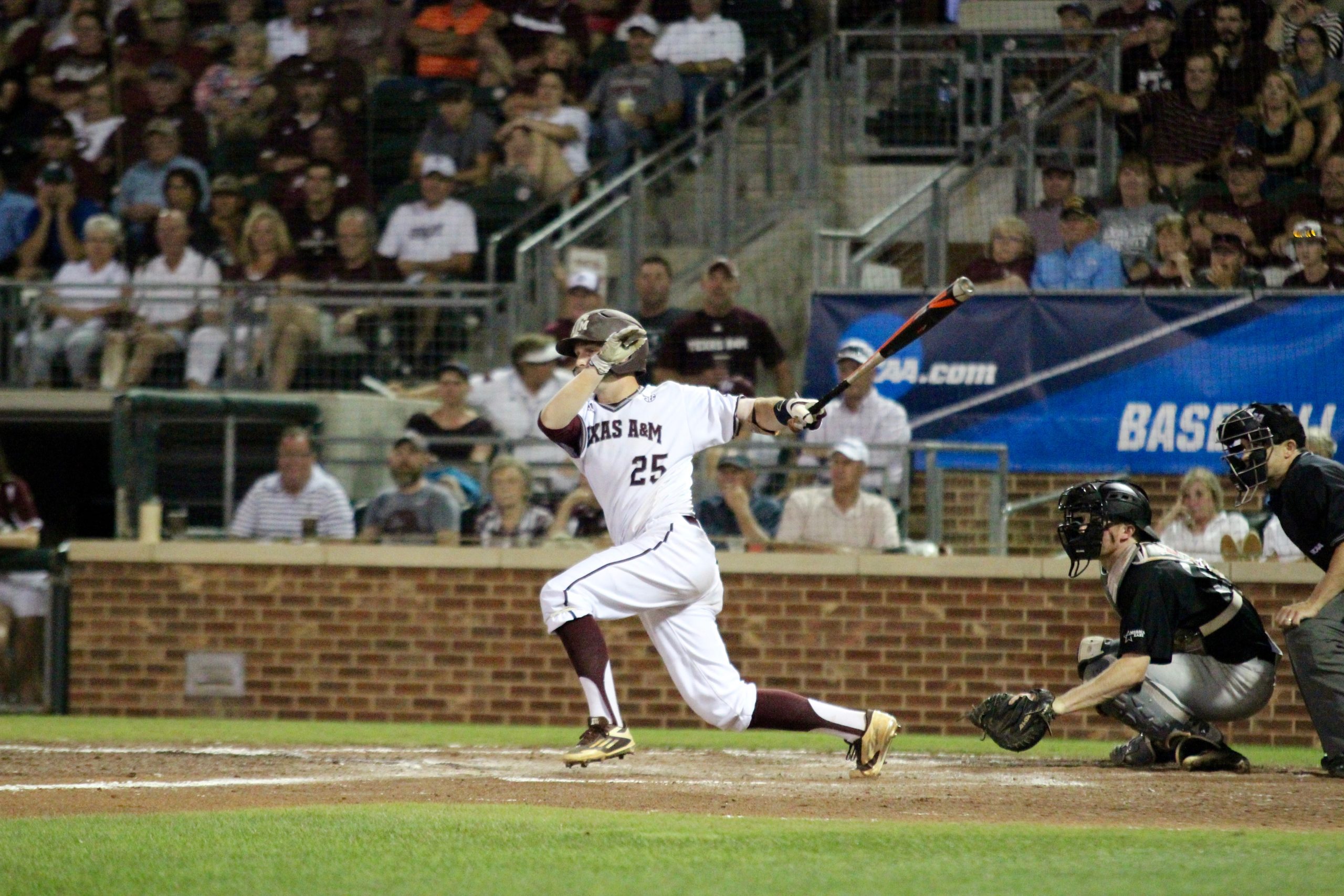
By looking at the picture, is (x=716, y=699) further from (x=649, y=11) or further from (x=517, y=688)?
(x=649, y=11)

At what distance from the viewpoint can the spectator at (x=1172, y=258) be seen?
10.8m

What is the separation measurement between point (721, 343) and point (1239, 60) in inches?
151

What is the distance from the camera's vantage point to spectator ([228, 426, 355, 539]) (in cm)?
1084

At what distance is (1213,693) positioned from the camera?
24.7 ft

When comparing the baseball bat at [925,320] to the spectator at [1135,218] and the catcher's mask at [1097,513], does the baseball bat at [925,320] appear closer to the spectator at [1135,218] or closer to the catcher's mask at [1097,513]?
the catcher's mask at [1097,513]

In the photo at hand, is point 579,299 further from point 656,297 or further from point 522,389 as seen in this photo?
point 522,389

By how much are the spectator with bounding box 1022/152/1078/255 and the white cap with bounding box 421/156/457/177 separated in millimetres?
4684

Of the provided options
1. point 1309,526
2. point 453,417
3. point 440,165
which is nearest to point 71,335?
point 440,165

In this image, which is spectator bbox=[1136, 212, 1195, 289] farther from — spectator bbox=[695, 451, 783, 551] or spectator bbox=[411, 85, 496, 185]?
spectator bbox=[411, 85, 496, 185]

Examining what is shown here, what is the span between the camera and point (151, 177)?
571 inches

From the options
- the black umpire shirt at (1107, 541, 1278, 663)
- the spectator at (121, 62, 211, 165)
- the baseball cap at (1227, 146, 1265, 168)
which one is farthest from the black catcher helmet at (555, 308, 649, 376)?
the spectator at (121, 62, 211, 165)

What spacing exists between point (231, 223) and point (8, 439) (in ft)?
8.36

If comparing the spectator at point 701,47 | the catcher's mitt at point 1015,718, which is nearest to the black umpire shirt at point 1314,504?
the catcher's mitt at point 1015,718

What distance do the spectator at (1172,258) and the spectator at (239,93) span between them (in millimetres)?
7566
